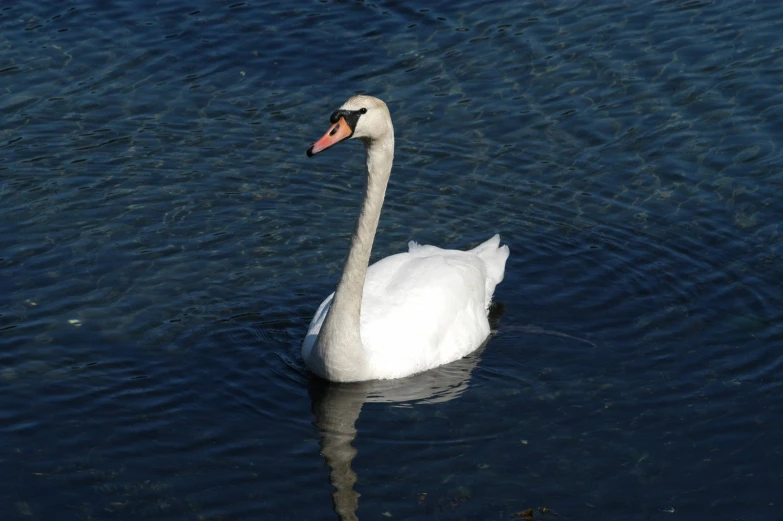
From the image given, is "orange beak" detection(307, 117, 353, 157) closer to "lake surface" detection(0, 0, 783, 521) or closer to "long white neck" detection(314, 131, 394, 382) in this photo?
"long white neck" detection(314, 131, 394, 382)

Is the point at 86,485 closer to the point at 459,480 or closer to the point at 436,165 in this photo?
the point at 459,480

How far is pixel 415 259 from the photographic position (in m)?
13.0

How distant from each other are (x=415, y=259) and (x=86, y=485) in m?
4.20

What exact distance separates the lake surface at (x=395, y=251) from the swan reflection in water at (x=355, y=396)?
35 mm

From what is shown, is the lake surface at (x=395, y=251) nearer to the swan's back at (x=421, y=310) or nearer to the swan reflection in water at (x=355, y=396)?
the swan reflection in water at (x=355, y=396)

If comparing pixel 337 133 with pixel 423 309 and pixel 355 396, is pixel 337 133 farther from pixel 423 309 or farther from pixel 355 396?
pixel 355 396

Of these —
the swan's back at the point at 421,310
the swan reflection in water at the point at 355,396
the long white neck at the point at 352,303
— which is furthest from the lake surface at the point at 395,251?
the long white neck at the point at 352,303

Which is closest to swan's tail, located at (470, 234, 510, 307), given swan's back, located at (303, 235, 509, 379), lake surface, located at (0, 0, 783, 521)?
swan's back, located at (303, 235, 509, 379)

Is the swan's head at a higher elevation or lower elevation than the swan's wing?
higher

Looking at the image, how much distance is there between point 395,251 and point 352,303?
285 cm

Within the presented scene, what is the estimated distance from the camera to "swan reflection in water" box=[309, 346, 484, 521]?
1070 cm

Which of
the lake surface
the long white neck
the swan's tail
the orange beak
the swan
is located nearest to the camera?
the lake surface

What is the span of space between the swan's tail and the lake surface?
0.29m

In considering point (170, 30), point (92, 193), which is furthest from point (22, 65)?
point (92, 193)
